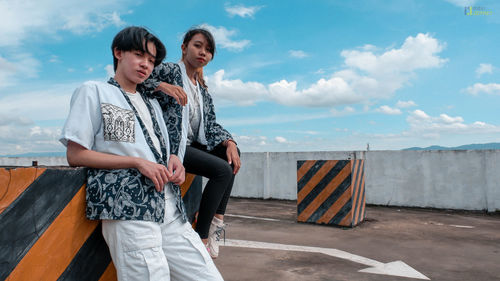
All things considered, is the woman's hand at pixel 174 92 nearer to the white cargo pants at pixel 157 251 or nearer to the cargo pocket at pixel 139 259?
the white cargo pants at pixel 157 251

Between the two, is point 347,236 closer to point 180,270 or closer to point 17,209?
point 180,270

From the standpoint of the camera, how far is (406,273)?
346cm

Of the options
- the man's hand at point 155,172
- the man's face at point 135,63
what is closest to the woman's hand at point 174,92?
the man's face at point 135,63

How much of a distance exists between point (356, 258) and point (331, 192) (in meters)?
2.19

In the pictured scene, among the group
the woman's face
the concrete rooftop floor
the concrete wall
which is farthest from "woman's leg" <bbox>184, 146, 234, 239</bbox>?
the concrete wall

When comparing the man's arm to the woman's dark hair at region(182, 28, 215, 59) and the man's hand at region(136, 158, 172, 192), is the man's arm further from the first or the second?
the woman's dark hair at region(182, 28, 215, 59)

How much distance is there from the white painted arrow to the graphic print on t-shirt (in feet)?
9.14

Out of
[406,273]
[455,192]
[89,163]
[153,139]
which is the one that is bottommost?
[406,273]

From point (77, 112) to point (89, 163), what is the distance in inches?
8.4

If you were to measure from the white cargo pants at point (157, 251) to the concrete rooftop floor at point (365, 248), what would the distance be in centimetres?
169

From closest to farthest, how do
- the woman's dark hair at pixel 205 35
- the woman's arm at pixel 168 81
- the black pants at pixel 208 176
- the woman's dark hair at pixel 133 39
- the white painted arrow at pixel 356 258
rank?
1. the woman's dark hair at pixel 133 39
2. the woman's arm at pixel 168 81
3. the black pants at pixel 208 176
4. the woman's dark hair at pixel 205 35
5. the white painted arrow at pixel 356 258

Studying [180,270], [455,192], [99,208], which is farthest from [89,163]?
[455,192]

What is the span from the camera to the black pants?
232cm

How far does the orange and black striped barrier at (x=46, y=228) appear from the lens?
1.33 metres
